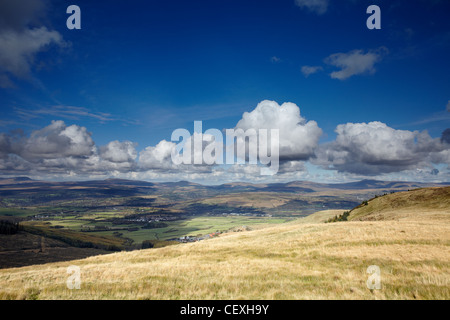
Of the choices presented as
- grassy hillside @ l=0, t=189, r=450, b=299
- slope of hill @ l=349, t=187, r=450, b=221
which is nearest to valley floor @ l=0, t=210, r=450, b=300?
grassy hillside @ l=0, t=189, r=450, b=299

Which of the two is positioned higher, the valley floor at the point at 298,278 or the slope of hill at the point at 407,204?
the valley floor at the point at 298,278

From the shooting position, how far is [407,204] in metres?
62.1

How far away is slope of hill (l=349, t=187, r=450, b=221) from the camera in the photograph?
52250 millimetres

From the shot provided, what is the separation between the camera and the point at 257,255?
984 inches

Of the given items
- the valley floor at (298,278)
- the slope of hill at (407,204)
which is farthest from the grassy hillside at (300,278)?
the slope of hill at (407,204)

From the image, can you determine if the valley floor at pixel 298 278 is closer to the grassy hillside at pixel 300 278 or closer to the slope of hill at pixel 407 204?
the grassy hillside at pixel 300 278

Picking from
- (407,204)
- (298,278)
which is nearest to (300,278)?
(298,278)

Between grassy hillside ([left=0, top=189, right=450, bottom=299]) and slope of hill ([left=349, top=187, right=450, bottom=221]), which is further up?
grassy hillside ([left=0, top=189, right=450, bottom=299])

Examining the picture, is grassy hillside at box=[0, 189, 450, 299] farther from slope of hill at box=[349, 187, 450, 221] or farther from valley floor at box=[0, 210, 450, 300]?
slope of hill at box=[349, 187, 450, 221]

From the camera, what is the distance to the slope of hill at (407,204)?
52.2 metres

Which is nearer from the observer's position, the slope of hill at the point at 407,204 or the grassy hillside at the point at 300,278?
the grassy hillside at the point at 300,278

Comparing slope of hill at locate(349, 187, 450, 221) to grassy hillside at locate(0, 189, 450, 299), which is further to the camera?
slope of hill at locate(349, 187, 450, 221)
